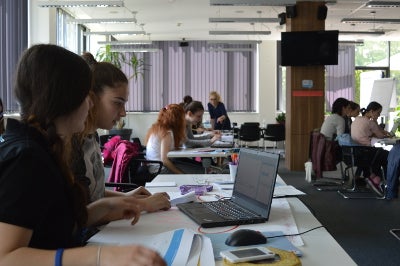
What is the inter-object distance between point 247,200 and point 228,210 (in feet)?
0.32

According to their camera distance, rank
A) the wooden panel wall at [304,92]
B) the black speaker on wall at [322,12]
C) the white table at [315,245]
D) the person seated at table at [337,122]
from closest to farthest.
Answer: the white table at [315,245]
the person seated at table at [337,122]
the black speaker on wall at [322,12]
the wooden panel wall at [304,92]

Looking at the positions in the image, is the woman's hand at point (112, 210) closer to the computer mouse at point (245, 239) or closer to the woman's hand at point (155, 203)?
the woman's hand at point (155, 203)

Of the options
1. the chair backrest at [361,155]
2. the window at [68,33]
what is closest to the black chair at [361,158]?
the chair backrest at [361,155]

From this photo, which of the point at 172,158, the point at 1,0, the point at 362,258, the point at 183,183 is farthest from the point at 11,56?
the point at 362,258

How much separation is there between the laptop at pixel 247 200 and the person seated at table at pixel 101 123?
0.52ft

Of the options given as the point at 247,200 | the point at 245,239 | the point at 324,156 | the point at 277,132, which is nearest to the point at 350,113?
the point at 324,156

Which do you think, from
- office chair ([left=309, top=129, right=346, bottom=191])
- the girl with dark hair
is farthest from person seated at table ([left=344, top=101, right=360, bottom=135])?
the girl with dark hair

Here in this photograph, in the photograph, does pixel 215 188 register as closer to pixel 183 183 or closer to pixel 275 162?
pixel 183 183

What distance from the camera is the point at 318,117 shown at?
8609 mm

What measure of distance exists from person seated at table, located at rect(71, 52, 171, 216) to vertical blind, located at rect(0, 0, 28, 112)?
4670mm

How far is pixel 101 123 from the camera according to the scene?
2.10m

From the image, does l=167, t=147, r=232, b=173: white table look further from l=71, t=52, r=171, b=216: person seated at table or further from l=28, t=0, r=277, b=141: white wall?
l=28, t=0, r=277, b=141: white wall

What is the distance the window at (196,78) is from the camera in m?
13.2

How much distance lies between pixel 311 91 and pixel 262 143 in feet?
14.6
